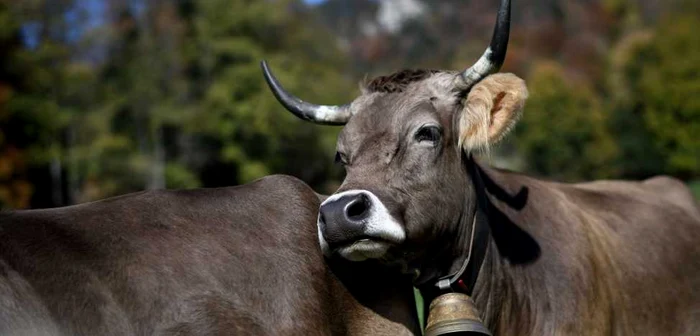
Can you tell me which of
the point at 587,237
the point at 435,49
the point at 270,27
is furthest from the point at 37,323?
the point at 435,49

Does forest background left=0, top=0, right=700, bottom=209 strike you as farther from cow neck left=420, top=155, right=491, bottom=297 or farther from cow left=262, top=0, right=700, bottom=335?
cow neck left=420, top=155, right=491, bottom=297

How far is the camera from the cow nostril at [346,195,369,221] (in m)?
A: 4.91

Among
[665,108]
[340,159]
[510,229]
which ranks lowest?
[665,108]

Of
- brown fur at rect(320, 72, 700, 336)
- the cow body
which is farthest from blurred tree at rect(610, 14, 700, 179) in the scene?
brown fur at rect(320, 72, 700, 336)

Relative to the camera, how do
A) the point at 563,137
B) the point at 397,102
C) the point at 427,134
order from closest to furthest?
the point at 427,134
the point at 397,102
the point at 563,137

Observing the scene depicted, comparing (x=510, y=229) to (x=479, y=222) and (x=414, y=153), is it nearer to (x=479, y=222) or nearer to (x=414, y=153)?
(x=479, y=222)

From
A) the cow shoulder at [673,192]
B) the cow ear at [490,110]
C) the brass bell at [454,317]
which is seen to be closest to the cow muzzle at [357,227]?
the brass bell at [454,317]

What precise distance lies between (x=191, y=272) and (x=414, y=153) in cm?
159

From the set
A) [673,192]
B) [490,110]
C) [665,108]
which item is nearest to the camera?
[490,110]

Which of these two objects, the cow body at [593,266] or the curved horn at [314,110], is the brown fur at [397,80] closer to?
the curved horn at [314,110]

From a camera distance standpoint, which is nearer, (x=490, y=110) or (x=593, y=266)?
(x=490, y=110)

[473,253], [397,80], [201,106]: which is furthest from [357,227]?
[201,106]

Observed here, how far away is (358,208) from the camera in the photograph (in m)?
4.95

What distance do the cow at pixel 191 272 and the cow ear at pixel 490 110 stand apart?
0.96 meters
